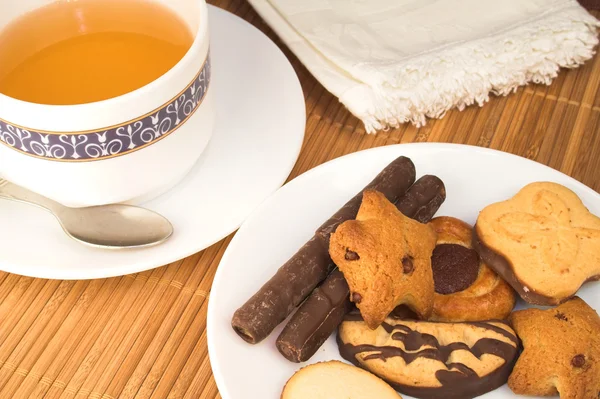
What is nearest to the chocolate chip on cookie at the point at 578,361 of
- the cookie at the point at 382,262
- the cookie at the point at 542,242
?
the cookie at the point at 542,242

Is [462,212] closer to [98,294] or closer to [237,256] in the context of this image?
[237,256]

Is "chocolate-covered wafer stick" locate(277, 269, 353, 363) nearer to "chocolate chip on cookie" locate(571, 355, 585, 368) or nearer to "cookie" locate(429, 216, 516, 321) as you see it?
"cookie" locate(429, 216, 516, 321)

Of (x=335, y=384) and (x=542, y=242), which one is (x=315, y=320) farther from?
(x=542, y=242)

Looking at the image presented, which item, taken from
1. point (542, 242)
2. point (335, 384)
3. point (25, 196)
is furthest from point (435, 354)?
point (25, 196)

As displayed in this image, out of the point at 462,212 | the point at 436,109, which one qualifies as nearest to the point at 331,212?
the point at 462,212

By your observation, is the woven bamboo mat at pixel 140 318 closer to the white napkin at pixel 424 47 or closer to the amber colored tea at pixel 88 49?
the white napkin at pixel 424 47

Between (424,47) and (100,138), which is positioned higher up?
(100,138)
